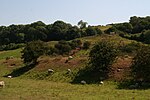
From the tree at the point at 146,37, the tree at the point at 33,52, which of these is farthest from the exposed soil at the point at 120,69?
the tree at the point at 146,37

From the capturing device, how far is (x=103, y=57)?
4544 centimetres

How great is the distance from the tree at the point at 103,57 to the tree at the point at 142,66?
4.81 meters

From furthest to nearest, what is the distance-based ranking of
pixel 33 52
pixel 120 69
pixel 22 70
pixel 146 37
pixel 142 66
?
pixel 146 37 < pixel 33 52 < pixel 22 70 < pixel 120 69 < pixel 142 66

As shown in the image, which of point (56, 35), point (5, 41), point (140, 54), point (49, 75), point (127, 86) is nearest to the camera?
point (127, 86)

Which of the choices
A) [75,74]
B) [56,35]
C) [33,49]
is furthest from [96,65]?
[56,35]

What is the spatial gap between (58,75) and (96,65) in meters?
6.18

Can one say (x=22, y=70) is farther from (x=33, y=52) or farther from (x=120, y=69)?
(x=120, y=69)

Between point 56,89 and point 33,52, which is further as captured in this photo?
point 33,52

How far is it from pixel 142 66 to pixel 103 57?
22.0 feet

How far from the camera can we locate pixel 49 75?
50469 millimetres

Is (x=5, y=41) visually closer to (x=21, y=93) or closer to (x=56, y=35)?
(x=56, y=35)

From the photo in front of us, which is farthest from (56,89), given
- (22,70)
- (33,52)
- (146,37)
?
(146,37)

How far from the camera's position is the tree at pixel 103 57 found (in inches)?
1804

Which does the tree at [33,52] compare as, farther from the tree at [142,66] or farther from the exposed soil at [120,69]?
the tree at [142,66]
